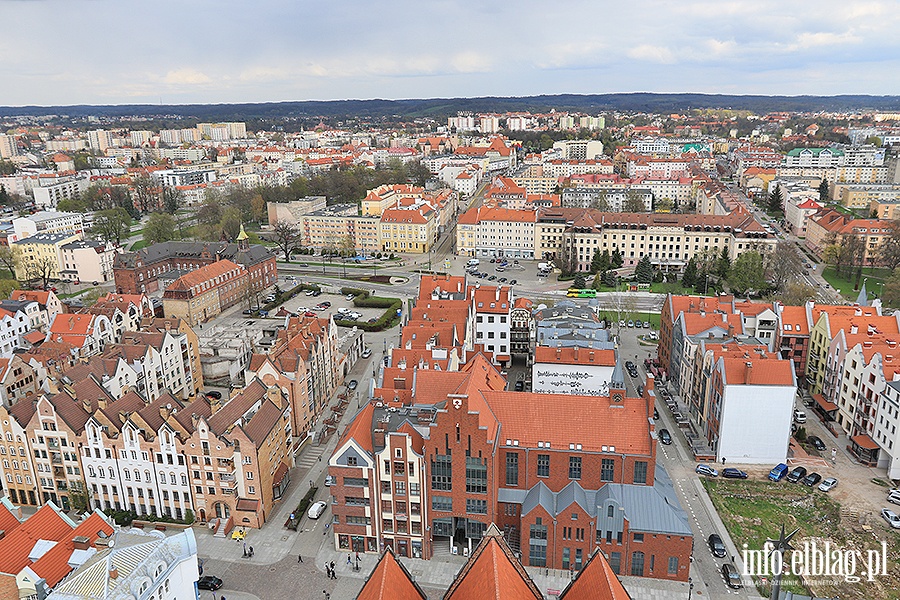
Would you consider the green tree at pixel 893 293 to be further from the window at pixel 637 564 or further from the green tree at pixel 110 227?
the green tree at pixel 110 227

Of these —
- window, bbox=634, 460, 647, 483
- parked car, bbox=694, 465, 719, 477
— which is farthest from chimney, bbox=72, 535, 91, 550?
parked car, bbox=694, 465, 719, 477

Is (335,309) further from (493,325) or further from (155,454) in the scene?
(155,454)

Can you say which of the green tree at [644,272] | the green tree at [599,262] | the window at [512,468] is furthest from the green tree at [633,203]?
the window at [512,468]

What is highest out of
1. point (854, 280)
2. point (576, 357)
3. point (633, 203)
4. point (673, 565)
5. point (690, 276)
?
point (633, 203)

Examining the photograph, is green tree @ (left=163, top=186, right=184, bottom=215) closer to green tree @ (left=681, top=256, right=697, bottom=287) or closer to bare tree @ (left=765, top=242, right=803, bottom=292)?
green tree @ (left=681, top=256, right=697, bottom=287)

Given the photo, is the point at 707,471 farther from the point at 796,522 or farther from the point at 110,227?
the point at 110,227

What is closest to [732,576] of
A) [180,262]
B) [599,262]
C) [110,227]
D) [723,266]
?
[723,266]

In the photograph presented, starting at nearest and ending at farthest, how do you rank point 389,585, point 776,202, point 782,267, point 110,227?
point 389,585, point 782,267, point 110,227, point 776,202
